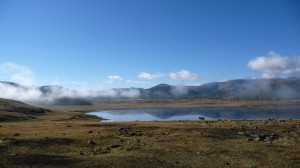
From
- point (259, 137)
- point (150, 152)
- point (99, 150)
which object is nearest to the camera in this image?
point (150, 152)

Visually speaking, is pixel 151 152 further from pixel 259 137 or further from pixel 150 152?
pixel 259 137

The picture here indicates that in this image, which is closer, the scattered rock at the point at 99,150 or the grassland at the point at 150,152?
the grassland at the point at 150,152

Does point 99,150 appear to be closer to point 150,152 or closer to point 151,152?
point 150,152

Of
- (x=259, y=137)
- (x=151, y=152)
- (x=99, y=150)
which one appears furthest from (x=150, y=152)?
(x=259, y=137)

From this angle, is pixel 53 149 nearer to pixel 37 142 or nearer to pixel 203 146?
pixel 37 142

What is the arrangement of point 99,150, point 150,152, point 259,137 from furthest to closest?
point 259,137
point 99,150
point 150,152

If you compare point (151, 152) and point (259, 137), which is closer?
point (151, 152)

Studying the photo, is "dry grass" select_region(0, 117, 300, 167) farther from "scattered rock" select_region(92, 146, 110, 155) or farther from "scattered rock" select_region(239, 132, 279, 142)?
"scattered rock" select_region(239, 132, 279, 142)

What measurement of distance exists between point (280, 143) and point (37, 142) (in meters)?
37.4

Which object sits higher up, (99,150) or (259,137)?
(99,150)

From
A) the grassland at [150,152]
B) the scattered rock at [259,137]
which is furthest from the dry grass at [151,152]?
the scattered rock at [259,137]

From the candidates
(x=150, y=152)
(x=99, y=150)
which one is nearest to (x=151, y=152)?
(x=150, y=152)

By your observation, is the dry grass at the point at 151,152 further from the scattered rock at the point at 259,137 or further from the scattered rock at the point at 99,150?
the scattered rock at the point at 259,137

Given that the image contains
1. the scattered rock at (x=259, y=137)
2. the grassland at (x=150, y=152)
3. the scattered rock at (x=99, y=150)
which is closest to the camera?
the grassland at (x=150, y=152)
